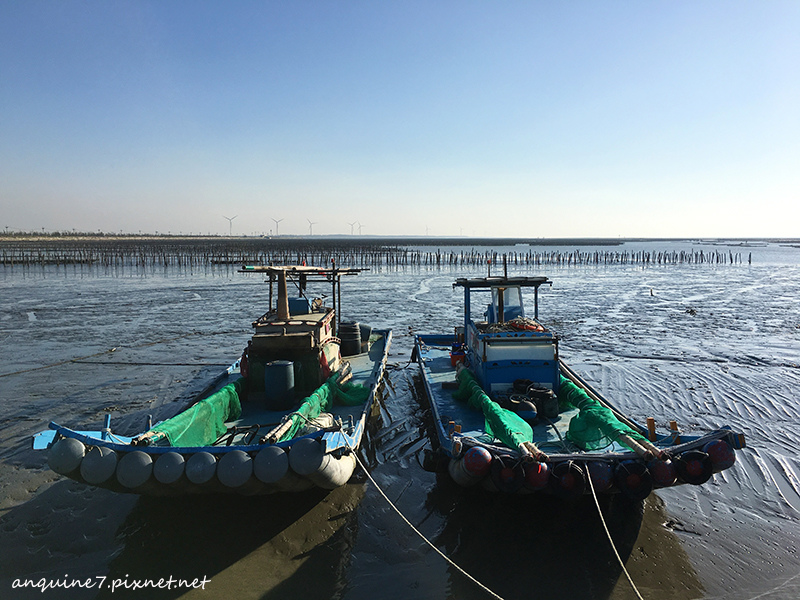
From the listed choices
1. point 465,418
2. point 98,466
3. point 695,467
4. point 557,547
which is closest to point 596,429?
point 695,467

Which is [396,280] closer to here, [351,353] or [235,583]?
[351,353]

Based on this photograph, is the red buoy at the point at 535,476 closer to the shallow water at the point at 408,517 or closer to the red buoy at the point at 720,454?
the shallow water at the point at 408,517

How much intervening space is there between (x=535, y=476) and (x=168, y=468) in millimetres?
4757

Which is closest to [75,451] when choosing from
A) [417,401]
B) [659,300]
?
[417,401]

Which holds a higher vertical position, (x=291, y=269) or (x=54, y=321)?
(x=291, y=269)

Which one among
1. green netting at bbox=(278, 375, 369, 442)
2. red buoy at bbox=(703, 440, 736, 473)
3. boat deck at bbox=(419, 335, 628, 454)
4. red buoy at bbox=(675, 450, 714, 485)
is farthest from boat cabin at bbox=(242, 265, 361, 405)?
red buoy at bbox=(703, 440, 736, 473)

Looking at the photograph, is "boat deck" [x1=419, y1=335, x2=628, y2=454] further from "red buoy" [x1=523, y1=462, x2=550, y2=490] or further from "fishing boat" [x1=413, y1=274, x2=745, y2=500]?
"red buoy" [x1=523, y1=462, x2=550, y2=490]

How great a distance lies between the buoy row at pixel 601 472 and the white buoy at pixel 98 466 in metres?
4.65

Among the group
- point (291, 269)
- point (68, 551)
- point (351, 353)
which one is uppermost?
point (291, 269)

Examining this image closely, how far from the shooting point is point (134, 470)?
645 centimetres

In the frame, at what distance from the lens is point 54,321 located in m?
24.6

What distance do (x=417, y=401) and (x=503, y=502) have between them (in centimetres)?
544

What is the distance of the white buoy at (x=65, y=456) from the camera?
6445mm

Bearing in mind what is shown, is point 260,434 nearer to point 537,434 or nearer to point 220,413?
point 220,413
